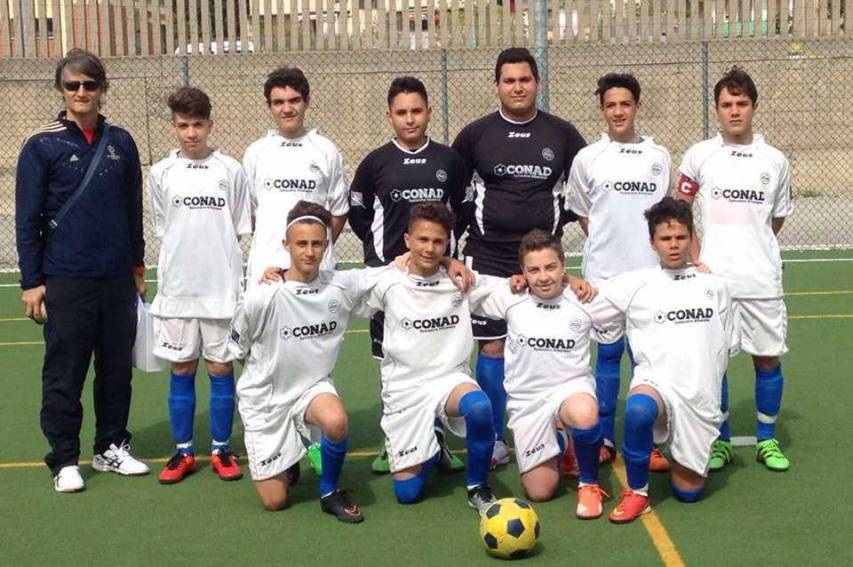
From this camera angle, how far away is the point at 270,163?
624 cm

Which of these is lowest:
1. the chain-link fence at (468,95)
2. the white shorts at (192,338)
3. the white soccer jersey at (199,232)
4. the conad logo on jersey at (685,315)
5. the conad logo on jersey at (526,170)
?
the white shorts at (192,338)

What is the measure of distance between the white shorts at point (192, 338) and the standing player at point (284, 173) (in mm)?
298

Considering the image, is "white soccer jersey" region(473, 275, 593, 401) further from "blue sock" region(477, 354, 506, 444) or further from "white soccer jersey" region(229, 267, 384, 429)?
"white soccer jersey" region(229, 267, 384, 429)

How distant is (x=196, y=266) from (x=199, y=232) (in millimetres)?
161

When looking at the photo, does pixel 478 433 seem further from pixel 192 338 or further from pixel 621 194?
pixel 192 338

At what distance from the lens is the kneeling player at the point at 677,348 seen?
559cm

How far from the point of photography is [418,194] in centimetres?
619

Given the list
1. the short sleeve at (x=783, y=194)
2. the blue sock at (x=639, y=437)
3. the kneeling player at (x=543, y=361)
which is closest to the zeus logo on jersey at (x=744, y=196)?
the short sleeve at (x=783, y=194)

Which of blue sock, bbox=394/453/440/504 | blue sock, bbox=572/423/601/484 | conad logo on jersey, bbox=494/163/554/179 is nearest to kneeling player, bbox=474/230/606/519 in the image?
blue sock, bbox=572/423/601/484

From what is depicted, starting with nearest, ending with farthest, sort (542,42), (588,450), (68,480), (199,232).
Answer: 1. (588,450)
2. (68,480)
3. (199,232)
4. (542,42)

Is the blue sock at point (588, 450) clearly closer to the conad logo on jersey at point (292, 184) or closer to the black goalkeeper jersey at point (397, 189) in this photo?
the black goalkeeper jersey at point (397, 189)

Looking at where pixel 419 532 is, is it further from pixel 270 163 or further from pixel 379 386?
pixel 379 386

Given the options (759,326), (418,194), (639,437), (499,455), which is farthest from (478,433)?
(759,326)

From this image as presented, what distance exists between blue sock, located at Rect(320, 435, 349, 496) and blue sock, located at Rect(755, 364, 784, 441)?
2.07 meters
